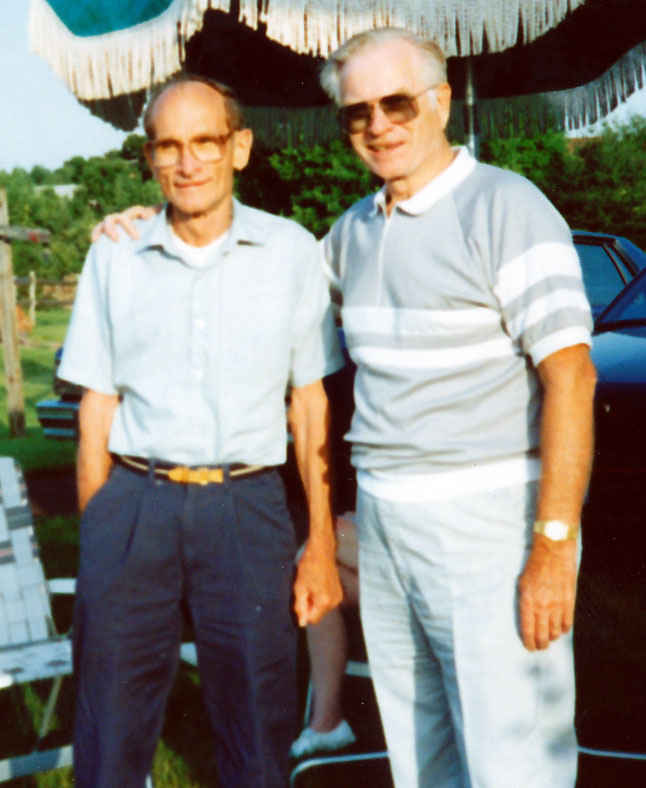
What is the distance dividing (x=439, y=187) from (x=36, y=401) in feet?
38.1

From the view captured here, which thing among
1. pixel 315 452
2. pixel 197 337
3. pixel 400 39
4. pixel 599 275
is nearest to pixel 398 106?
pixel 400 39

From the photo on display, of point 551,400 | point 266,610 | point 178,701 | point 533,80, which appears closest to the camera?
point 551,400

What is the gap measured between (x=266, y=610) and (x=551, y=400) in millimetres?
787

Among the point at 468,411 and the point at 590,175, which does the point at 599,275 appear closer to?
the point at 468,411

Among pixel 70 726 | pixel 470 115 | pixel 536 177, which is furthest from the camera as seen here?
pixel 536 177

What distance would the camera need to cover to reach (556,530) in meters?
1.87

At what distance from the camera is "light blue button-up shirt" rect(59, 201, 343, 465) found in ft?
6.82

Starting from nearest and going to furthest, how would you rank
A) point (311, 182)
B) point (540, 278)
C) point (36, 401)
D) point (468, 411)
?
point (540, 278), point (468, 411), point (36, 401), point (311, 182)

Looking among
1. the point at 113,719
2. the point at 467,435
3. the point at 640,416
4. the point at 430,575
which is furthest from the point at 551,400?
the point at 640,416

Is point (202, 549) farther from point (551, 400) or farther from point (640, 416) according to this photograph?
point (640, 416)

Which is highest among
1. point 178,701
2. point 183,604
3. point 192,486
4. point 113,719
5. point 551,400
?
point 551,400

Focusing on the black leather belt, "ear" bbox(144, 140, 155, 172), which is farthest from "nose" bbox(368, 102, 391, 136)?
the black leather belt

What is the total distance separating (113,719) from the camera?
2123mm

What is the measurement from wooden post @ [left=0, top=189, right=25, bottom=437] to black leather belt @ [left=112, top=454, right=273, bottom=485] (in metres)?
8.08
